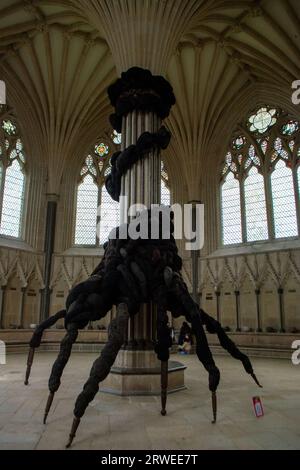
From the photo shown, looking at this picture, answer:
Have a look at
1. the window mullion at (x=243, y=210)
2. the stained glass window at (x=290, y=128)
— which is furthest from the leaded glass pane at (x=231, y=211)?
the stained glass window at (x=290, y=128)

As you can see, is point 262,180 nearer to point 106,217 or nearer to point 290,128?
point 290,128

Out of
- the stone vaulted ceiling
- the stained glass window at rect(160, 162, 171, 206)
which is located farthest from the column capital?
the stained glass window at rect(160, 162, 171, 206)

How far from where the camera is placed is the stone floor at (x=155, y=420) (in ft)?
12.7

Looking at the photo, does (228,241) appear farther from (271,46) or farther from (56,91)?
(56,91)

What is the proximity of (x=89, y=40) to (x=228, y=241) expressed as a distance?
417 inches

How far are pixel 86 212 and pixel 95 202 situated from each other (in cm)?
69

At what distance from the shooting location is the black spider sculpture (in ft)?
15.2

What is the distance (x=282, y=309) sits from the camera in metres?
14.8

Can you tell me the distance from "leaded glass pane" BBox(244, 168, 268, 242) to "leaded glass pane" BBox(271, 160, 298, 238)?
0.49 meters

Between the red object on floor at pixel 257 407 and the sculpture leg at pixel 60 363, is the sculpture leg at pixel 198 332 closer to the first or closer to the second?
the red object on floor at pixel 257 407

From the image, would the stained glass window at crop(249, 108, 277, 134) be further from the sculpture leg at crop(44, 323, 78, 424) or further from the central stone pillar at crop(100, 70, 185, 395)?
the sculpture leg at crop(44, 323, 78, 424)

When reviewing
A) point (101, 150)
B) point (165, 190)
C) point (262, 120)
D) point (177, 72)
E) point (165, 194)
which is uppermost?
point (177, 72)

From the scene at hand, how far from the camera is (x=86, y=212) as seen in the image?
17828 mm

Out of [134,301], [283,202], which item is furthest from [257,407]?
[283,202]
